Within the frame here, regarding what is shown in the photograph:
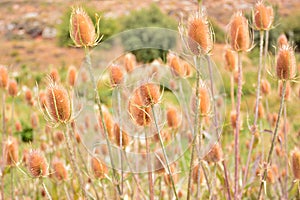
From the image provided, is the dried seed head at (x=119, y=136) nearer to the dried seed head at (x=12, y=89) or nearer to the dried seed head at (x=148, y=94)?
the dried seed head at (x=148, y=94)

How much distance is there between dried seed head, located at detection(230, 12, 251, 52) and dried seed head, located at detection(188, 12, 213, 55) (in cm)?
24

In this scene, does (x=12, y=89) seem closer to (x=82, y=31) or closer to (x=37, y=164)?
(x=37, y=164)

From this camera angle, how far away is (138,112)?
1377mm

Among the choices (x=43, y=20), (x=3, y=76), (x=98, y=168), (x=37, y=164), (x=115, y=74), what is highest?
(x=115, y=74)

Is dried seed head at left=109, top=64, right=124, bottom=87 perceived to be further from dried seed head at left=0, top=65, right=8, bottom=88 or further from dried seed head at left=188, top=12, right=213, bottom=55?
dried seed head at left=0, top=65, right=8, bottom=88

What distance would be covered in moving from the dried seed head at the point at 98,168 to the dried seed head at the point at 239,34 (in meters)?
0.61

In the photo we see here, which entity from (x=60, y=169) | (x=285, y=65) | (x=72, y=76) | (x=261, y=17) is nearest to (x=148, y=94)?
(x=285, y=65)

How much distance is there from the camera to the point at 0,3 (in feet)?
123

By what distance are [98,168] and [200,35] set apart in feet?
2.07

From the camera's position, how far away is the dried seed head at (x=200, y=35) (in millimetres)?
1374

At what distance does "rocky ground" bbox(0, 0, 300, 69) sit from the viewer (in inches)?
1030

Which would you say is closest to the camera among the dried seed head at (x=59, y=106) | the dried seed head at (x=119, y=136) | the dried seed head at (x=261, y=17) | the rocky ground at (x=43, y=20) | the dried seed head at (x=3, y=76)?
the dried seed head at (x=59, y=106)

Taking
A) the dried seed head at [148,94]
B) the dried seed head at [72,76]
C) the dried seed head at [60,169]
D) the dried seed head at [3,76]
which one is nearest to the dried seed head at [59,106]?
the dried seed head at [148,94]

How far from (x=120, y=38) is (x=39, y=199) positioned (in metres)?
1.11
